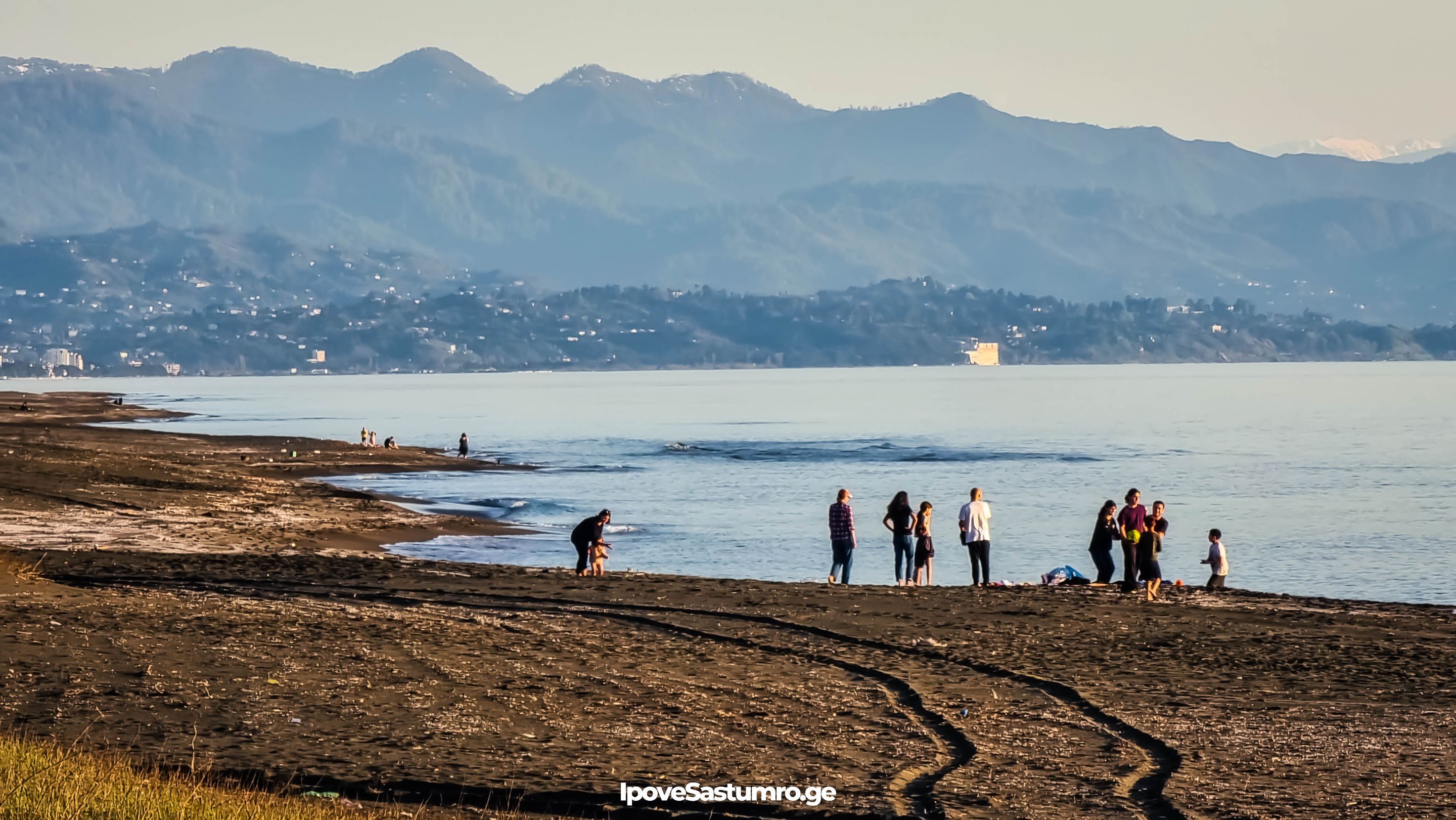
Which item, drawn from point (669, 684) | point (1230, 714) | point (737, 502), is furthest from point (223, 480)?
point (1230, 714)

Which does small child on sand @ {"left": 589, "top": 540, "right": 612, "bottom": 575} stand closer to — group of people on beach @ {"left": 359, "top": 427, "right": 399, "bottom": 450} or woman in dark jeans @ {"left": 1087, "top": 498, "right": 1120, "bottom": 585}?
woman in dark jeans @ {"left": 1087, "top": 498, "right": 1120, "bottom": 585}

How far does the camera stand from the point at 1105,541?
23.9 m

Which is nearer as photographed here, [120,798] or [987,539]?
[120,798]

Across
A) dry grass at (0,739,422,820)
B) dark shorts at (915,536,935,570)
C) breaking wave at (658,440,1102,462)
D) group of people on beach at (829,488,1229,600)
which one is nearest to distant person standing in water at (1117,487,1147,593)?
group of people on beach at (829,488,1229,600)

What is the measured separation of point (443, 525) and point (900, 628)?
22164mm

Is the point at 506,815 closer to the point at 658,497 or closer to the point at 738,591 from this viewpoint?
the point at 738,591

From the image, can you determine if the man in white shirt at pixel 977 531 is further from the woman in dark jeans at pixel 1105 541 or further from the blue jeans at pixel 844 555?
the blue jeans at pixel 844 555

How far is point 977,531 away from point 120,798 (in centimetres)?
1795

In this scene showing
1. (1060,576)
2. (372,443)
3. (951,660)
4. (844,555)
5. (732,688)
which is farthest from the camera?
(372,443)

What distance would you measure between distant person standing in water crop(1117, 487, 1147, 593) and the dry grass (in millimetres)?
15253

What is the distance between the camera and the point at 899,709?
13586 mm

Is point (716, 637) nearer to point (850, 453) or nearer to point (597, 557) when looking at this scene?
point (597, 557)

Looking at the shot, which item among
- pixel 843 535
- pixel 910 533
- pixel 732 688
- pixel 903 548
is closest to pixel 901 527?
pixel 910 533

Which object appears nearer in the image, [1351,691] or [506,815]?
[506,815]
